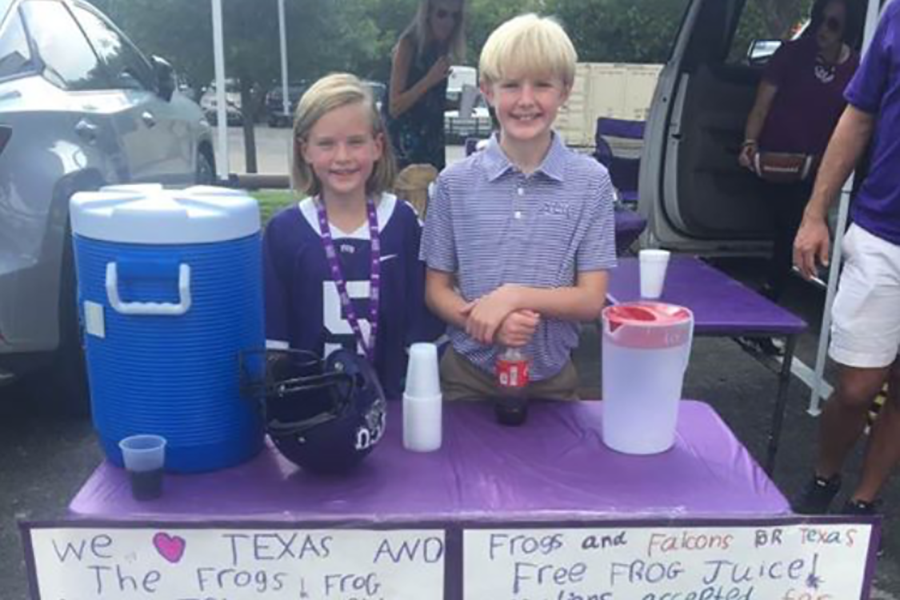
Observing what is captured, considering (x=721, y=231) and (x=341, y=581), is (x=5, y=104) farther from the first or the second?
(x=721, y=231)

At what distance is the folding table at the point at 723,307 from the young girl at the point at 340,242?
4.18 ft

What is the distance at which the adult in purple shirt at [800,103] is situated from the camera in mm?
4504

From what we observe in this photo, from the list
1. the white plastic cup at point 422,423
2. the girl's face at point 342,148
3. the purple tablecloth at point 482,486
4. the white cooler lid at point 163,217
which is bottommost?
the purple tablecloth at point 482,486

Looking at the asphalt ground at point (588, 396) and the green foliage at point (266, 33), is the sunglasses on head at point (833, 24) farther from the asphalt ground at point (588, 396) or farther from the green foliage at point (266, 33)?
the green foliage at point (266, 33)

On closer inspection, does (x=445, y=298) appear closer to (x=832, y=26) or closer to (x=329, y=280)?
(x=329, y=280)

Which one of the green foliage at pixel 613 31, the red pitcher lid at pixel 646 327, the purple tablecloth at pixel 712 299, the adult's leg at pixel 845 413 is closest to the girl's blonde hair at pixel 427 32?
the purple tablecloth at pixel 712 299

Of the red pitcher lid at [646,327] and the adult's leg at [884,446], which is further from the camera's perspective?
the adult's leg at [884,446]

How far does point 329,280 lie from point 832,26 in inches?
140

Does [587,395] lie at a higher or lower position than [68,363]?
lower

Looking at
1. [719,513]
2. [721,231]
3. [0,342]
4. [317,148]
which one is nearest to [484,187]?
[317,148]

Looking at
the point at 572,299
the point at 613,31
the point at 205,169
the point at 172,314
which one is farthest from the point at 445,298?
the point at 613,31

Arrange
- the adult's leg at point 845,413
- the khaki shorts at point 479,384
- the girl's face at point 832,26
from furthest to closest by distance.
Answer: the girl's face at point 832,26, the adult's leg at point 845,413, the khaki shorts at point 479,384

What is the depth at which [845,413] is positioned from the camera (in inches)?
107

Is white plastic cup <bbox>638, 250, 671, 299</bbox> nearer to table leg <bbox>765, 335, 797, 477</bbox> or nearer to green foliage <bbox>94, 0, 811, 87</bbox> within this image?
table leg <bbox>765, 335, 797, 477</bbox>
